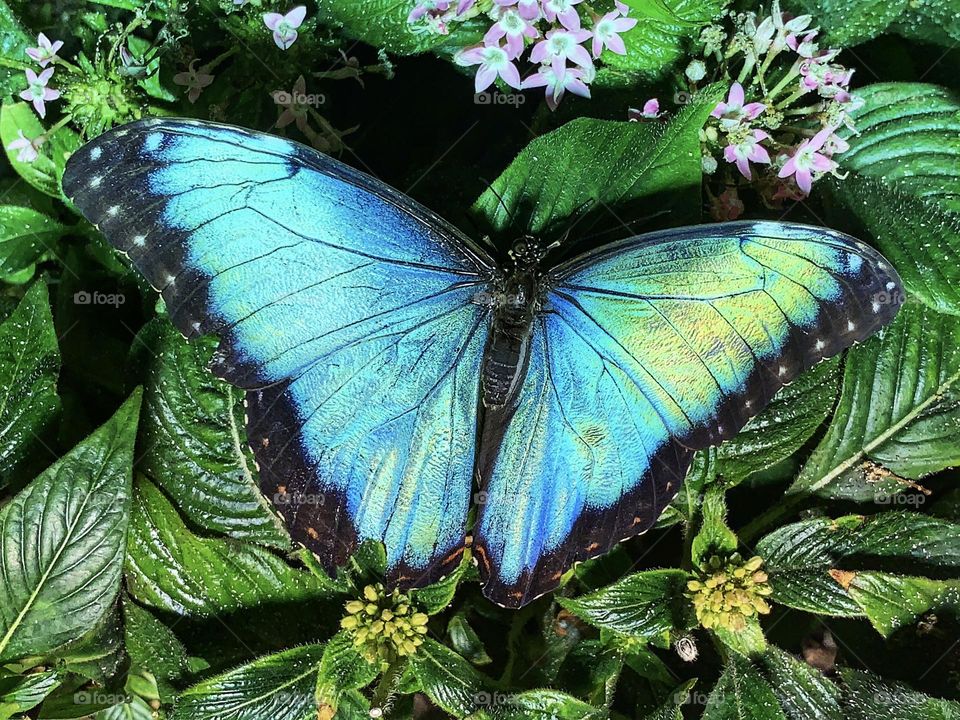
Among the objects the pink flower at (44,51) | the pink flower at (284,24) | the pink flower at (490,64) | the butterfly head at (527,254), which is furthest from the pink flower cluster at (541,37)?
the pink flower at (44,51)

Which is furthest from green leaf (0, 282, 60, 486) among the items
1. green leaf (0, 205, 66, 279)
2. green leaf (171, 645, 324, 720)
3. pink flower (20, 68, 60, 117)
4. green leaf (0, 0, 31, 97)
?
green leaf (171, 645, 324, 720)

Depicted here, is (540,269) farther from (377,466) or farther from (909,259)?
(909,259)

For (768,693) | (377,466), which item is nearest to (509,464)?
(377,466)

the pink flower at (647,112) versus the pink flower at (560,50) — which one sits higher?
the pink flower at (560,50)

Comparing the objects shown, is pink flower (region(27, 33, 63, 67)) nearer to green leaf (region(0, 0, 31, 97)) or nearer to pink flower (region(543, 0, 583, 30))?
green leaf (region(0, 0, 31, 97))

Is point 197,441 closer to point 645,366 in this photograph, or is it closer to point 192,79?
point 192,79

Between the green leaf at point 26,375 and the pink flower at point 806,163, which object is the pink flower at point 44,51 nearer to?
the green leaf at point 26,375

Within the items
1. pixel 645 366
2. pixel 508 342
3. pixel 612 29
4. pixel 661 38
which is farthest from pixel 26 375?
pixel 661 38
